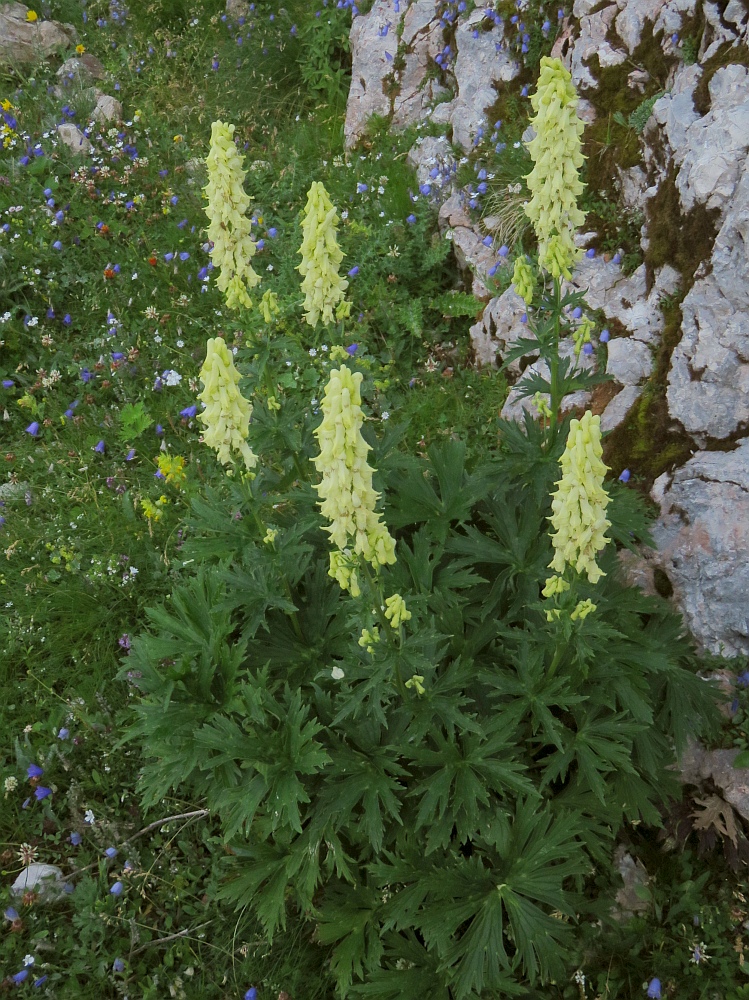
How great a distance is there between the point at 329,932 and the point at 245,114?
737 centimetres

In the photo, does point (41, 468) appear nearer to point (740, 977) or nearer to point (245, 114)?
point (245, 114)

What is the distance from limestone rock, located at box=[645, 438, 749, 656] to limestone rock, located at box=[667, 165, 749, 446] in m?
0.18

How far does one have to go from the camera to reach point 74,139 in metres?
7.35

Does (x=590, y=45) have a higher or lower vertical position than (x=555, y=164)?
higher

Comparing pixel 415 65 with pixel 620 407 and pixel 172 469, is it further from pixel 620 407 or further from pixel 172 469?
pixel 172 469

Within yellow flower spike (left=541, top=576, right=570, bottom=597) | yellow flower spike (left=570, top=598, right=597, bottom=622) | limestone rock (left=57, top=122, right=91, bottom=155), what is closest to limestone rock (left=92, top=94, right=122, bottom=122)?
limestone rock (left=57, top=122, right=91, bottom=155)

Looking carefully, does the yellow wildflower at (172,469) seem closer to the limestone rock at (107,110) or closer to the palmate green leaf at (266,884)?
the palmate green leaf at (266,884)

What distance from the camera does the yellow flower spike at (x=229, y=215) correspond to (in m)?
2.90

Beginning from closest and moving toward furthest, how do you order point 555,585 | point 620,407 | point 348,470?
point 348,470, point 555,585, point 620,407

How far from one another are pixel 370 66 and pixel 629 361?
446cm

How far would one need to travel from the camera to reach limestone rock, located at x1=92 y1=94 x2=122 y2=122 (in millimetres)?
7637

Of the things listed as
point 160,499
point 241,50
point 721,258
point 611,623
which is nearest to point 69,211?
point 241,50

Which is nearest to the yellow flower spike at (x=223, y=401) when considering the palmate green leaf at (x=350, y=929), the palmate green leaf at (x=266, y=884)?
the palmate green leaf at (x=266, y=884)

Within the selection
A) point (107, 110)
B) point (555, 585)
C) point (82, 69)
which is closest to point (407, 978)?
point (555, 585)
